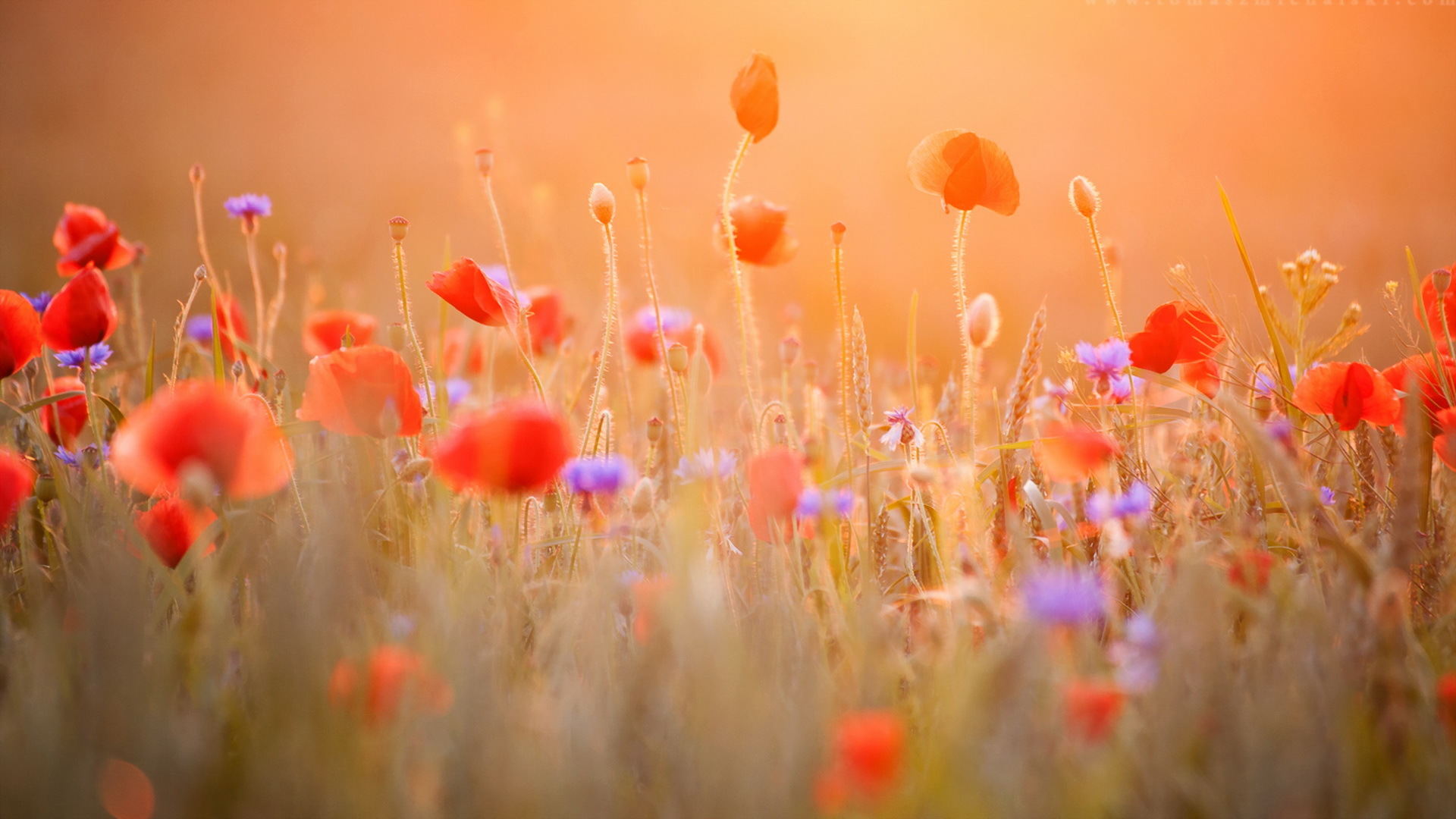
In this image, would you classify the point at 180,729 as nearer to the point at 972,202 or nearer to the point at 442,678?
the point at 442,678

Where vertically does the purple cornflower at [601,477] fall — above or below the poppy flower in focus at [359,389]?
below

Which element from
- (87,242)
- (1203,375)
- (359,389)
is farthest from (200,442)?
(1203,375)

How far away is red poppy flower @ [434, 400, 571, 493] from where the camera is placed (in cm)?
83

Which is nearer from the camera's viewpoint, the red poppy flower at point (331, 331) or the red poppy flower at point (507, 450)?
the red poppy flower at point (507, 450)

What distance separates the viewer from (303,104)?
19.6 feet

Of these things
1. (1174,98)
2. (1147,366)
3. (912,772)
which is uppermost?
(1174,98)

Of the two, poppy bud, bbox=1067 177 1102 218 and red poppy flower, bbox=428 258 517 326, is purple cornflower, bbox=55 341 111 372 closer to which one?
red poppy flower, bbox=428 258 517 326

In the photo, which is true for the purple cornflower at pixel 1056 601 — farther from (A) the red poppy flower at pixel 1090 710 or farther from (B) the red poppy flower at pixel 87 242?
(B) the red poppy flower at pixel 87 242

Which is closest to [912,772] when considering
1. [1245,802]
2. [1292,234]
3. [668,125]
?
[1245,802]

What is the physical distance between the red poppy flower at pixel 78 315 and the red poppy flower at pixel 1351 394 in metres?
1.69

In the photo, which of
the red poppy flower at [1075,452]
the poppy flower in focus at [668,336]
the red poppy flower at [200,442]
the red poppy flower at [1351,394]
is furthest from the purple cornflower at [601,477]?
the red poppy flower at [1351,394]

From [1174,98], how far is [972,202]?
554 cm

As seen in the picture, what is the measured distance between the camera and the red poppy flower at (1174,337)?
130 cm

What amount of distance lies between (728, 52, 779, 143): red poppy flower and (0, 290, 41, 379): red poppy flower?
1037 millimetres
